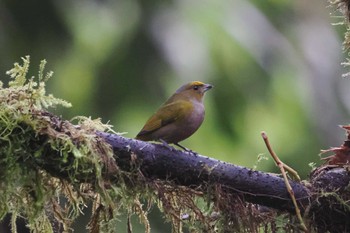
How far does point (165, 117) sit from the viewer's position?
11.7 feet

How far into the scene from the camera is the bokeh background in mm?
6359

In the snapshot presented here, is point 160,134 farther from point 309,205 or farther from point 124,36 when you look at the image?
point 124,36

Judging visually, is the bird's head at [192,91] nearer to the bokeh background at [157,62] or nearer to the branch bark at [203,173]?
the branch bark at [203,173]

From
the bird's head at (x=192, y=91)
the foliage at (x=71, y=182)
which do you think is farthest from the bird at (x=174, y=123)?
the foliage at (x=71, y=182)

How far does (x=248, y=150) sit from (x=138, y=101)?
35.7 inches

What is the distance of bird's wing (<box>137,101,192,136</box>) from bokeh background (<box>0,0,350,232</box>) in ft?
8.07

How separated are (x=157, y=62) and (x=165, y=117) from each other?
10.0 ft

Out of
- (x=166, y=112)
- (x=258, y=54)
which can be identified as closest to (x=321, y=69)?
(x=258, y=54)

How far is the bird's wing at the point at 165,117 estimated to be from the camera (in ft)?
11.7

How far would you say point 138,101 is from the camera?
6578 millimetres

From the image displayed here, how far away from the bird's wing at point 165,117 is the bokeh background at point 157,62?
8.07 feet

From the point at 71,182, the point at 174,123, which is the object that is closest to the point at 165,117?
the point at 174,123

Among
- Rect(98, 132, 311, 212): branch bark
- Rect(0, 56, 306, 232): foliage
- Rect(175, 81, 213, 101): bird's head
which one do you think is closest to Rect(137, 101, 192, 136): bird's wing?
Rect(175, 81, 213, 101): bird's head

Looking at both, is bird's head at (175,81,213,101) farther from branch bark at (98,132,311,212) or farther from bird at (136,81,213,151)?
branch bark at (98,132,311,212)
